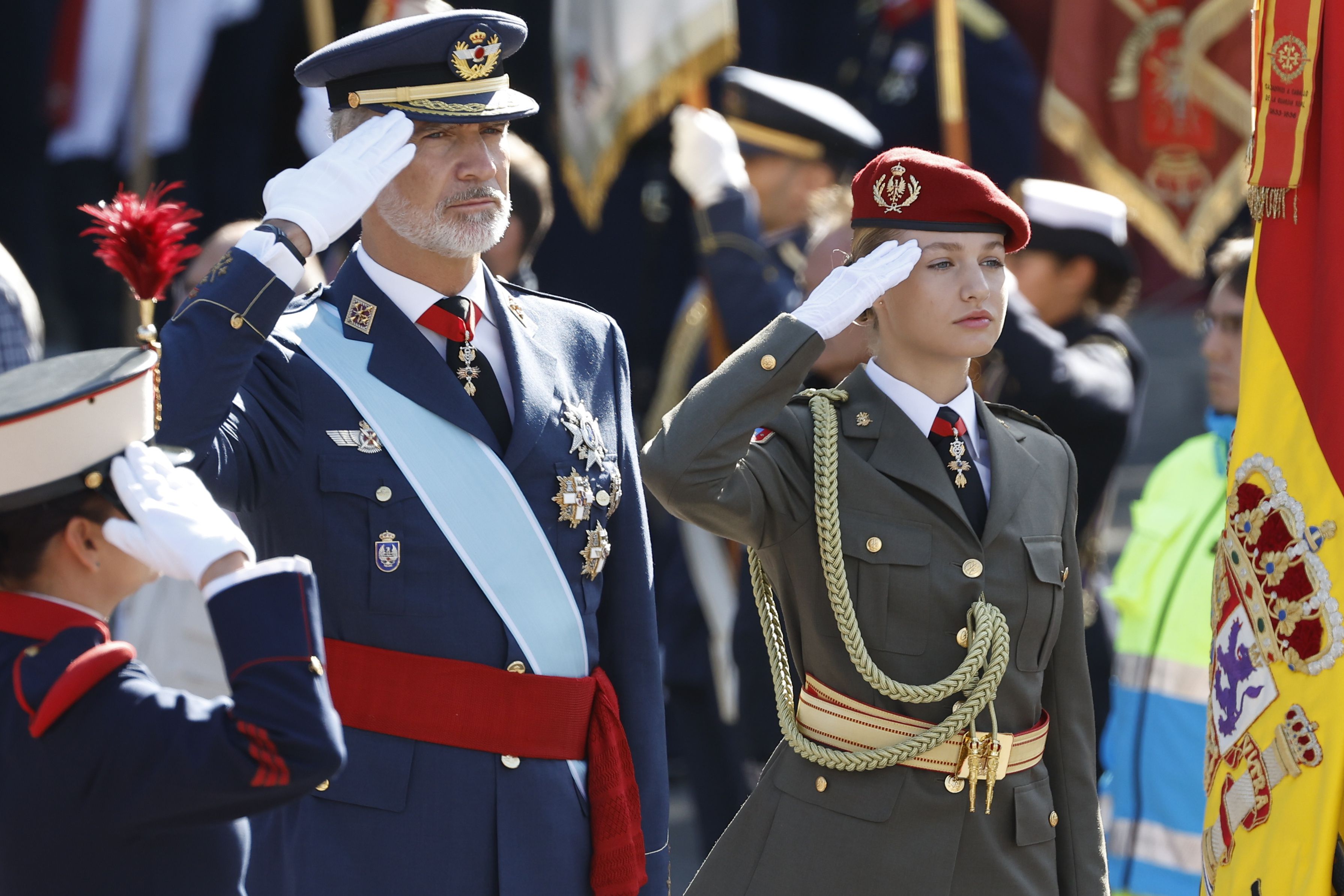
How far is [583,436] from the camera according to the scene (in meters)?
3.14

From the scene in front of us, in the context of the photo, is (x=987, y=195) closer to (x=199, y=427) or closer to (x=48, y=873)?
(x=199, y=427)

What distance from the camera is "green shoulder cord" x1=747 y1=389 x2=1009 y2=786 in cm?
293

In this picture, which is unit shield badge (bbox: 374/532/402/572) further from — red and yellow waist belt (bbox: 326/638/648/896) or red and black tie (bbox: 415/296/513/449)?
red and black tie (bbox: 415/296/513/449)

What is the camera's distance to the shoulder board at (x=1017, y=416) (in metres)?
3.34

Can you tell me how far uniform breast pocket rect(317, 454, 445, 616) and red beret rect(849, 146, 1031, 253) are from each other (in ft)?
3.18

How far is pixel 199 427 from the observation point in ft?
8.55

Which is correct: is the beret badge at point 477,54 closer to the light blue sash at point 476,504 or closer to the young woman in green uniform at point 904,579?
the light blue sash at point 476,504

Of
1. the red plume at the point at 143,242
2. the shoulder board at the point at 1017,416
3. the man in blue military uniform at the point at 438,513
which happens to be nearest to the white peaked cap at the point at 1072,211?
the shoulder board at the point at 1017,416

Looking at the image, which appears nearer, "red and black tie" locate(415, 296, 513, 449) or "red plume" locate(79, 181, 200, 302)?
"red plume" locate(79, 181, 200, 302)

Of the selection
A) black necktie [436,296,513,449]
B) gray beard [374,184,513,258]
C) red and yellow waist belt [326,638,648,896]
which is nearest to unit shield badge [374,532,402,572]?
red and yellow waist belt [326,638,648,896]

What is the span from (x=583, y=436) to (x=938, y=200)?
74 centimetres

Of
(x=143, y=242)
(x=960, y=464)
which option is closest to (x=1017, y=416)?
(x=960, y=464)

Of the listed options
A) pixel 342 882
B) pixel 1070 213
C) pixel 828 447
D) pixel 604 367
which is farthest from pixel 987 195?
pixel 1070 213

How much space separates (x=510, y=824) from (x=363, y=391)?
2.51 ft
